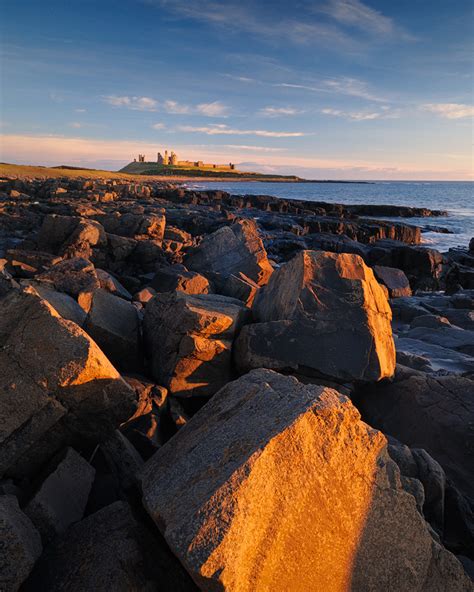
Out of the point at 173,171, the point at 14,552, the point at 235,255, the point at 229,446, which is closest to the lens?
the point at 14,552

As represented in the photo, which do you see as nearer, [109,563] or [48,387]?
[109,563]

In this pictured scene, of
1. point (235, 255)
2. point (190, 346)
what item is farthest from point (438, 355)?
point (190, 346)

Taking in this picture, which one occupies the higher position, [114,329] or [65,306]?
[65,306]

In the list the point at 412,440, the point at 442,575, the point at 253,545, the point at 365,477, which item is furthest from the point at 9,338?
the point at 412,440

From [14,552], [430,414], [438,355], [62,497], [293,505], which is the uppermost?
[293,505]

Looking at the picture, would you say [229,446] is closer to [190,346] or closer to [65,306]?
[190,346]

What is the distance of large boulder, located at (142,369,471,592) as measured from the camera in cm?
237

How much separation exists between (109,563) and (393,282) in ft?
49.5

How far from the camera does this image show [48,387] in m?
3.43

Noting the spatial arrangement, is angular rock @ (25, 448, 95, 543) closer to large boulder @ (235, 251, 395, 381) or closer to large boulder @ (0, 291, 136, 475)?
large boulder @ (0, 291, 136, 475)

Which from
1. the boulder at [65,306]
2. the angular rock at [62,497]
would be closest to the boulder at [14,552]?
the angular rock at [62,497]

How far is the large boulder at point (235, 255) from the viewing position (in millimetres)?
10211

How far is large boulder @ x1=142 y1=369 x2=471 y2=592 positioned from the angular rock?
24.3 inches

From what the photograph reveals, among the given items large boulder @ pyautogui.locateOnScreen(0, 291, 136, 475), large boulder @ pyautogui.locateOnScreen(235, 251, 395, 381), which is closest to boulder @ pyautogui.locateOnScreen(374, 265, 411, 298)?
large boulder @ pyautogui.locateOnScreen(235, 251, 395, 381)
